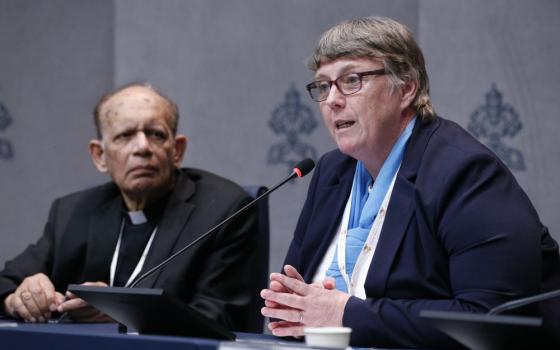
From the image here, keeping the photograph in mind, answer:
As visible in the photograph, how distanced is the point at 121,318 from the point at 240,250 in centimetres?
117

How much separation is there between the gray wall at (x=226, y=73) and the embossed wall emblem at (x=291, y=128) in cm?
2

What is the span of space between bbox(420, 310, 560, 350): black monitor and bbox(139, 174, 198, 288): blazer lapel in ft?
5.81

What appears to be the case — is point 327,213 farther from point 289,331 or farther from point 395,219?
point 289,331

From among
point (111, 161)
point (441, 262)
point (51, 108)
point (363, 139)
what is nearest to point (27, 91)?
point (51, 108)

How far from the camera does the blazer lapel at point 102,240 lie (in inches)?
138

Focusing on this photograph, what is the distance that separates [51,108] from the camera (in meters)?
4.83

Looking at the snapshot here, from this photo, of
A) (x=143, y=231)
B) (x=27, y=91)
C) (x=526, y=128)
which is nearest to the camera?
(x=143, y=231)

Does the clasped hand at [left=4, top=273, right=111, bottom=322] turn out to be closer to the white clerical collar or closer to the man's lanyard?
the man's lanyard

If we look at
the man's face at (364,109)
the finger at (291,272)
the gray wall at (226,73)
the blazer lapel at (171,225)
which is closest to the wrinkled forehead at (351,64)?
the man's face at (364,109)

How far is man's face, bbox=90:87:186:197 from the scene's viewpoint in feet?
11.6

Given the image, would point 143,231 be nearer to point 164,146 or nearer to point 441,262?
point 164,146

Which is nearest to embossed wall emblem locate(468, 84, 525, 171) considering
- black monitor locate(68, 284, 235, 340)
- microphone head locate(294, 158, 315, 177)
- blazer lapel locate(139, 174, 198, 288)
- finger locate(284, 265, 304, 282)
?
blazer lapel locate(139, 174, 198, 288)

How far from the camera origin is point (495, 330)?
166cm

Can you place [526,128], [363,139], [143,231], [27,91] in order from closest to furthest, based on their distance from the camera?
[363,139] → [143,231] → [526,128] → [27,91]
